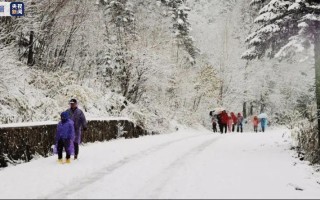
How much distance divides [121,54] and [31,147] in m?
17.3

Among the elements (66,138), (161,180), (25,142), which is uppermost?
(66,138)

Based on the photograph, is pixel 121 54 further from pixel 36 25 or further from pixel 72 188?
pixel 72 188

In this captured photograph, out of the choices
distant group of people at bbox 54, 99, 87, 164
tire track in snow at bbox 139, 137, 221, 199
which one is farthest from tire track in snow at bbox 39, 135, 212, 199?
distant group of people at bbox 54, 99, 87, 164

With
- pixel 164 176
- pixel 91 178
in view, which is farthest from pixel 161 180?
pixel 91 178

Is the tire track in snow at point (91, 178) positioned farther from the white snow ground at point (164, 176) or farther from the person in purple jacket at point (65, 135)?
the person in purple jacket at point (65, 135)

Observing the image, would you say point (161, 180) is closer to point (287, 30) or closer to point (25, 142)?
point (25, 142)

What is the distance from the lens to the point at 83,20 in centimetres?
2578

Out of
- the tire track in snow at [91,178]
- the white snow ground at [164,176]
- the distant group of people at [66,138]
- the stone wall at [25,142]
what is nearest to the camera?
the tire track in snow at [91,178]

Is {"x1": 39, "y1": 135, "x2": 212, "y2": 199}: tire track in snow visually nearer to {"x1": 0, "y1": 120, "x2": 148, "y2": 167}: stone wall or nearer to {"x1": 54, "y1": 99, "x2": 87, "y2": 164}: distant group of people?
{"x1": 54, "y1": 99, "x2": 87, "y2": 164}: distant group of people

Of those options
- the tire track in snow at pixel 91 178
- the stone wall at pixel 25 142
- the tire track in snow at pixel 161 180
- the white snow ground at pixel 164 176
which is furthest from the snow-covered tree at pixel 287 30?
the stone wall at pixel 25 142

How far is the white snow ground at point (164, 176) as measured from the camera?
27.4 feet

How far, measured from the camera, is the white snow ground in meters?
8.35

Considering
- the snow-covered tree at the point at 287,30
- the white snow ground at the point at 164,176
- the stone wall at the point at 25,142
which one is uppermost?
the snow-covered tree at the point at 287,30

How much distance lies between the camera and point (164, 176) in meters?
9.98
